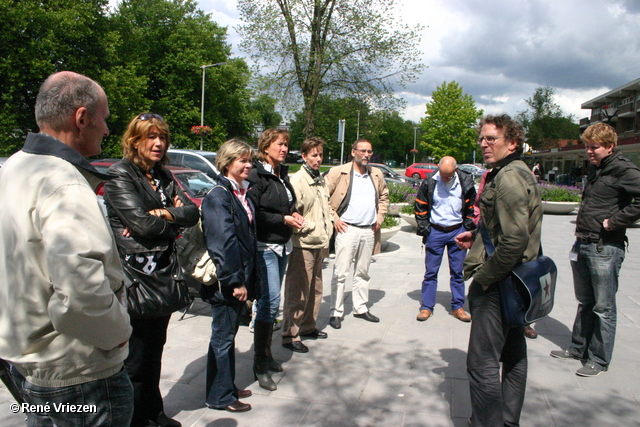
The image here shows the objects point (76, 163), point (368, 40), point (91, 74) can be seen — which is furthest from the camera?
point (91, 74)

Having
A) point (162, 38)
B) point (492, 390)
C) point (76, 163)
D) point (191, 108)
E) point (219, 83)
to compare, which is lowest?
point (492, 390)

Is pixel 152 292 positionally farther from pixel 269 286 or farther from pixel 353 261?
pixel 353 261

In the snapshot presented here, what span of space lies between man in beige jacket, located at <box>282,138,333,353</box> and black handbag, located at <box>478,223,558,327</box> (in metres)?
1.93

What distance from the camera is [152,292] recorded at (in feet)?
8.27

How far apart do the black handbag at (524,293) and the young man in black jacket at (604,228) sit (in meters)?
1.54

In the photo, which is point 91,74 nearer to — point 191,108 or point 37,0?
point 37,0

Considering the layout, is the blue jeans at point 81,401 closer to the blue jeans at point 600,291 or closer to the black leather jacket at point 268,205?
the black leather jacket at point 268,205

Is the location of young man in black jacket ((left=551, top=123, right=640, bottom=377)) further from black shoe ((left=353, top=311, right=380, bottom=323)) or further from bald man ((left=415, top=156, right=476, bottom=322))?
black shoe ((left=353, top=311, right=380, bottom=323))

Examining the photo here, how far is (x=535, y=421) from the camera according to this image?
3.08m

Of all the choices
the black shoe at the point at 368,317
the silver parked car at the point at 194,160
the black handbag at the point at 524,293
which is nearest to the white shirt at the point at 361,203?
the black shoe at the point at 368,317

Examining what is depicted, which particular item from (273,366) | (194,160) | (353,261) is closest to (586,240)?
(353,261)

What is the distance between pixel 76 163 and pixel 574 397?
3647 millimetres

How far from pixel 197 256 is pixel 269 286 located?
2.59 feet

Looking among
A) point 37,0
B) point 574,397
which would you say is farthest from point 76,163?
point 37,0
